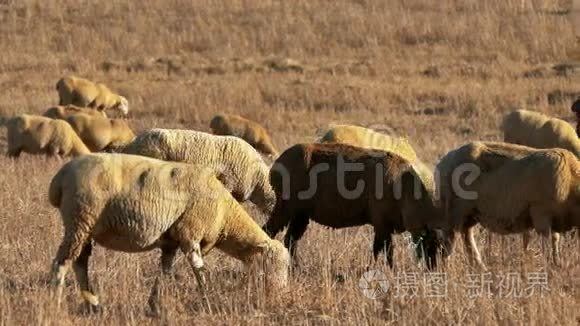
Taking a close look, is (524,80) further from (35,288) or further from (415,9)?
(35,288)

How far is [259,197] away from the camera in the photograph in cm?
1195

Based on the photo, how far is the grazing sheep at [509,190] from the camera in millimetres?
9617

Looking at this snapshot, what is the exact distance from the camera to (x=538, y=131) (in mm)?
18562

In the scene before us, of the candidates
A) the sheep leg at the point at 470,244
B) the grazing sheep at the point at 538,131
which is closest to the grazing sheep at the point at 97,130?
the grazing sheep at the point at 538,131

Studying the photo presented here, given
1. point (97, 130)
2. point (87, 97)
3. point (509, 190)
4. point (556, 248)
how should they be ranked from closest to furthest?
1. point (556, 248)
2. point (509, 190)
3. point (97, 130)
4. point (87, 97)

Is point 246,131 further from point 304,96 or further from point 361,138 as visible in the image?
point 361,138

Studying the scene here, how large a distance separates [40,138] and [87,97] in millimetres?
8774

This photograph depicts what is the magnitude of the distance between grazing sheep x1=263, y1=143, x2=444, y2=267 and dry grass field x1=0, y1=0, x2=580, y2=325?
31cm

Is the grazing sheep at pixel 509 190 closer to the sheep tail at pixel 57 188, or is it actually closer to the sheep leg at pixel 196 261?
the sheep leg at pixel 196 261

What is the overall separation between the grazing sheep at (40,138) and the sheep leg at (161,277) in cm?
1234

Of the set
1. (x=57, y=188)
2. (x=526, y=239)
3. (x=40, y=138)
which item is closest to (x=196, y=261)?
(x=57, y=188)

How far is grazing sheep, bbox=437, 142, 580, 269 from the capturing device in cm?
962

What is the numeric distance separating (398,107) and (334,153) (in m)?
17.8

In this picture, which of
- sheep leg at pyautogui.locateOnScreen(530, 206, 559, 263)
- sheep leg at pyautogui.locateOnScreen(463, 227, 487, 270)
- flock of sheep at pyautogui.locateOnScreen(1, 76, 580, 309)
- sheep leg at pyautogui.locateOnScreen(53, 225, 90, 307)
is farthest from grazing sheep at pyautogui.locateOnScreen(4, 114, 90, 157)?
sheep leg at pyautogui.locateOnScreen(53, 225, 90, 307)
